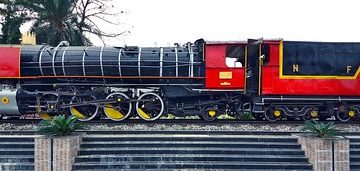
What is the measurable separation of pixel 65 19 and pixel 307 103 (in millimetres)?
18191

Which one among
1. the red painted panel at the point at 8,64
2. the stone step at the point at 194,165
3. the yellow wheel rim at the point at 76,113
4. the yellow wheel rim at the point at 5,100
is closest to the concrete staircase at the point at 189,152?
the stone step at the point at 194,165

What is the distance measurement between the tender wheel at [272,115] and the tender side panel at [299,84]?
2.29ft

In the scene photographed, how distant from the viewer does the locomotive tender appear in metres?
12.4

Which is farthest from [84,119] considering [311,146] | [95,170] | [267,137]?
[311,146]

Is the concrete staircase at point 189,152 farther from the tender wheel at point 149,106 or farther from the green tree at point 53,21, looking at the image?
the green tree at point 53,21

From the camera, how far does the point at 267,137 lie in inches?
399

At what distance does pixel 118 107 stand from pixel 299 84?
6046 mm

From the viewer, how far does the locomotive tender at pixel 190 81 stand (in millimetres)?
12352

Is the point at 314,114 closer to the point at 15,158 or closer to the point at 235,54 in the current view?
the point at 235,54

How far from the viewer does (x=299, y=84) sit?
40.5 feet

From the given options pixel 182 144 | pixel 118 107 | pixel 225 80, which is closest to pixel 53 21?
pixel 118 107

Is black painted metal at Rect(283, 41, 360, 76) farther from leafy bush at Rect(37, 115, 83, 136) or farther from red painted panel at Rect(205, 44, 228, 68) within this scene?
leafy bush at Rect(37, 115, 83, 136)

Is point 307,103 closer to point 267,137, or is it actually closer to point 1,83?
point 267,137

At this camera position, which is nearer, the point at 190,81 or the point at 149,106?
the point at 149,106
